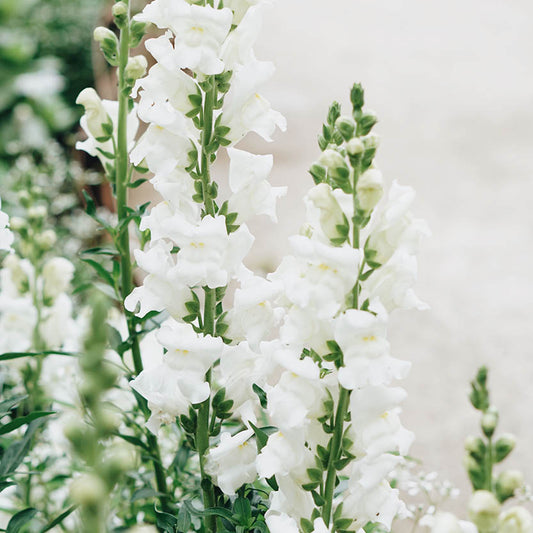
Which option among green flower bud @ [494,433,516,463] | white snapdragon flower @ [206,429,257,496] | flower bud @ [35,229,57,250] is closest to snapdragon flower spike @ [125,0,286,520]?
white snapdragon flower @ [206,429,257,496]

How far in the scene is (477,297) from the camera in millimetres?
826

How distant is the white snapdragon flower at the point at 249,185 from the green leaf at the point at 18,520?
20 cm

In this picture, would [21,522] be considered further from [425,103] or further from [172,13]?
[425,103]

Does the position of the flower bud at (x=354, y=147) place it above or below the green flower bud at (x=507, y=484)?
above

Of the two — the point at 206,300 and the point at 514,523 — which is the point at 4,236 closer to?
the point at 206,300

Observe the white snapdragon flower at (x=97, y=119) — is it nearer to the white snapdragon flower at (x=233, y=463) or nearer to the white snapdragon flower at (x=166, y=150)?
the white snapdragon flower at (x=166, y=150)

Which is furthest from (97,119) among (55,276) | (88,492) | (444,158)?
(444,158)

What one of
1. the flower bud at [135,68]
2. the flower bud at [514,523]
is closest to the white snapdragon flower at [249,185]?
the flower bud at [135,68]

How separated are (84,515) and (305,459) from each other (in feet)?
0.55

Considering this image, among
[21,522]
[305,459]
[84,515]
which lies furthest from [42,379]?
[84,515]

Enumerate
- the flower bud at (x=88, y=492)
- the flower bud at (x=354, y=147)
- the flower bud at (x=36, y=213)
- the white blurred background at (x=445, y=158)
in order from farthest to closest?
1. the white blurred background at (x=445, y=158)
2. the flower bud at (x=36, y=213)
3. the flower bud at (x=354, y=147)
4. the flower bud at (x=88, y=492)

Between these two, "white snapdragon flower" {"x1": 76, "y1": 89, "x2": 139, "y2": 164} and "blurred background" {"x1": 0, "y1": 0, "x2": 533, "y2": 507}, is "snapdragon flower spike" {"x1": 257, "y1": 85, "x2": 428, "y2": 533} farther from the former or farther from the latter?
"blurred background" {"x1": 0, "y1": 0, "x2": 533, "y2": 507}

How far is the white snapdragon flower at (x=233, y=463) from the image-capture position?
40 centimetres

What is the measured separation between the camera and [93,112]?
0.52 meters
